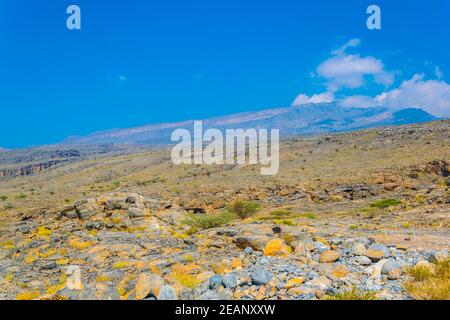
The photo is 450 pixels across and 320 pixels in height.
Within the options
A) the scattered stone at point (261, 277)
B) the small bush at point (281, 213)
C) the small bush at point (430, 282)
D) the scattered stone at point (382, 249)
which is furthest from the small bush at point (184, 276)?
the small bush at point (281, 213)

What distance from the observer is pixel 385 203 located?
24938 millimetres

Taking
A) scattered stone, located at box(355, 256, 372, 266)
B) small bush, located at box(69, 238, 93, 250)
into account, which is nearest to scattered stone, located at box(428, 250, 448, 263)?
scattered stone, located at box(355, 256, 372, 266)

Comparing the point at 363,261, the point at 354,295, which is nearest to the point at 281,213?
the point at 363,261

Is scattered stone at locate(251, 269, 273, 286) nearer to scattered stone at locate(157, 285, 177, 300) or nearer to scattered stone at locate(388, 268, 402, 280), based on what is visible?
scattered stone at locate(157, 285, 177, 300)

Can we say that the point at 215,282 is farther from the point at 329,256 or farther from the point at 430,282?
the point at 430,282

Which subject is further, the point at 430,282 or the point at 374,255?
the point at 374,255

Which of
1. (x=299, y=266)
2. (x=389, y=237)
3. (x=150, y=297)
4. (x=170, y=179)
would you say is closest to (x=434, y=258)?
(x=299, y=266)

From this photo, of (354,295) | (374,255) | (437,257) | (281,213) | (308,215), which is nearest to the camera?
(354,295)

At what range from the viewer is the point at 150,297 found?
292 inches

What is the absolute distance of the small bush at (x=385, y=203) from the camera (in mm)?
24244
